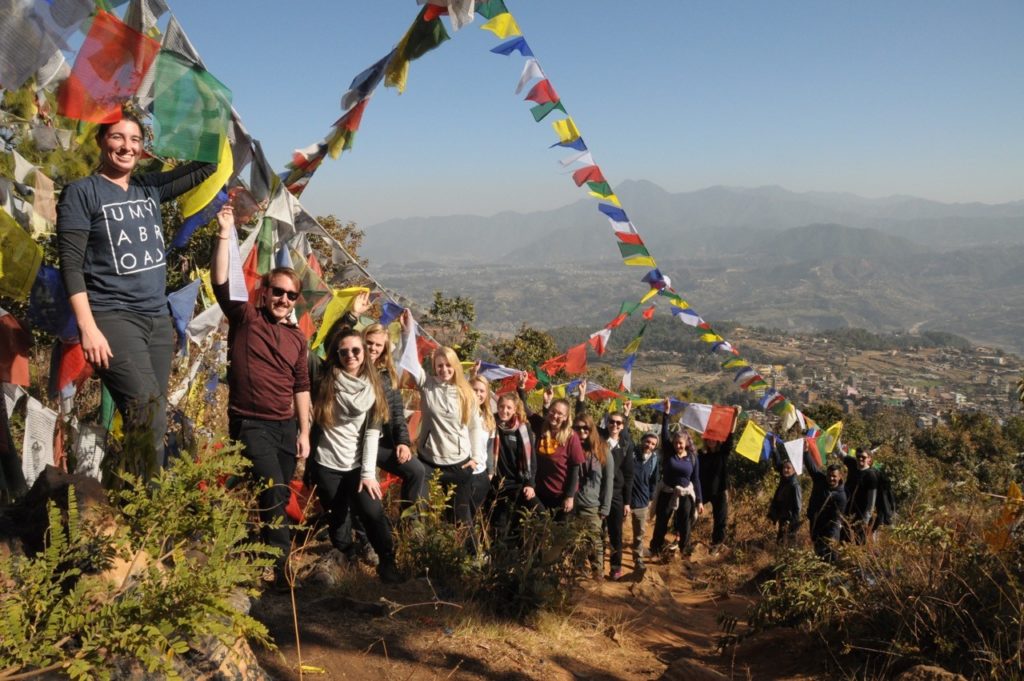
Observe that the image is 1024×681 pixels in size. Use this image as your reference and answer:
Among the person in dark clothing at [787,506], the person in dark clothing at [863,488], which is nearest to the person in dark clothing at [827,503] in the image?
the person in dark clothing at [863,488]

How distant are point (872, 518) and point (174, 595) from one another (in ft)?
22.5

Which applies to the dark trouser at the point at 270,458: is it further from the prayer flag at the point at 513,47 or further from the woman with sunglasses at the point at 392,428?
the prayer flag at the point at 513,47

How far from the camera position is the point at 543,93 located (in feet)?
26.8

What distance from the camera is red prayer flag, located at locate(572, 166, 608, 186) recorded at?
9000 millimetres

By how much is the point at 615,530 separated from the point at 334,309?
3.21 metres

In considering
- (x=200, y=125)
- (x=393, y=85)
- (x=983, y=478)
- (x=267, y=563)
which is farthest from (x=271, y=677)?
(x=983, y=478)

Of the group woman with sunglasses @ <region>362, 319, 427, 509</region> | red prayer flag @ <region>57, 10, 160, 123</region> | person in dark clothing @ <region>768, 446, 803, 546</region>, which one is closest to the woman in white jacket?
woman with sunglasses @ <region>362, 319, 427, 509</region>

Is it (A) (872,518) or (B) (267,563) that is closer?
(B) (267,563)

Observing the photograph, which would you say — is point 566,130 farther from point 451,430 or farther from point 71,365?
point 71,365

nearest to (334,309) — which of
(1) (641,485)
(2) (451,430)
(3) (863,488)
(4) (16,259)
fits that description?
(2) (451,430)

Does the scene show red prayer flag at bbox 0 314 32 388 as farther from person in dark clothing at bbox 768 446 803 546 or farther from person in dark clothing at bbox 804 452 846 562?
person in dark clothing at bbox 768 446 803 546

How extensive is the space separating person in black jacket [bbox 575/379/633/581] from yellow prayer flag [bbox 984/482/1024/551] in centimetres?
316

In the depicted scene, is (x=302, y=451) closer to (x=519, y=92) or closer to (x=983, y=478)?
(x=519, y=92)

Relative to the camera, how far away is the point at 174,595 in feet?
7.95
